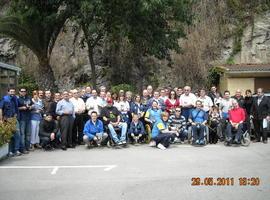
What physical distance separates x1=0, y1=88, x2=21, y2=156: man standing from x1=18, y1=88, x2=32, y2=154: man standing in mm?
288

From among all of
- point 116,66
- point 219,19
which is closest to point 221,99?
point 116,66

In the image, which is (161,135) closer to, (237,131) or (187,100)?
(187,100)

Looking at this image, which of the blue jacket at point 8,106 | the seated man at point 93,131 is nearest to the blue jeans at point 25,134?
the blue jacket at point 8,106

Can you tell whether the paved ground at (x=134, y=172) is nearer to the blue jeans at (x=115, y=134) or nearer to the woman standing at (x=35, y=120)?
the blue jeans at (x=115, y=134)

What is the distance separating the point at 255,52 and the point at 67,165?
22.5 metres

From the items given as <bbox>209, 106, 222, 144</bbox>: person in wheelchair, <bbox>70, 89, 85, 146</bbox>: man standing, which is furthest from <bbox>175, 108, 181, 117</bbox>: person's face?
<bbox>70, 89, 85, 146</bbox>: man standing

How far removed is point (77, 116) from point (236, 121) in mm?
5386

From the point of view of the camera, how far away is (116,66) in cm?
2969

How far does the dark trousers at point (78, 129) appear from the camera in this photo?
14484 mm

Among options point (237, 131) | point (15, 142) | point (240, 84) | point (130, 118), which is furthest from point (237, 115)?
point (240, 84)

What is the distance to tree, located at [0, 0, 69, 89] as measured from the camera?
2192 centimetres

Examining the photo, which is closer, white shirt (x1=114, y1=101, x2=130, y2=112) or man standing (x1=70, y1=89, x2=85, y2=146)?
man standing (x1=70, y1=89, x2=85, y2=146)

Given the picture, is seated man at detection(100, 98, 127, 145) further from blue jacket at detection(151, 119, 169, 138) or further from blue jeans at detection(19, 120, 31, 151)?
blue jeans at detection(19, 120, 31, 151)

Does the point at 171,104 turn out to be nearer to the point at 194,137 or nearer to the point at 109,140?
the point at 194,137
